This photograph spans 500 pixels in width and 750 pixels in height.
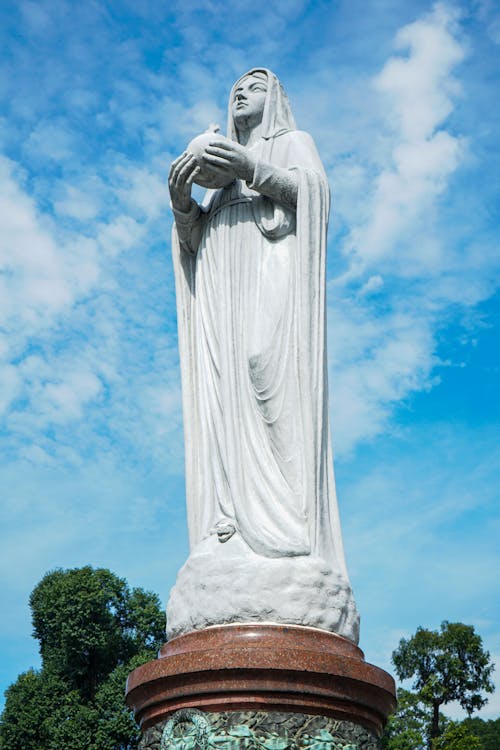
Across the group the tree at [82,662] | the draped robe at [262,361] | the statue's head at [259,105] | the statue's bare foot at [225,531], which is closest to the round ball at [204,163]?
the draped robe at [262,361]

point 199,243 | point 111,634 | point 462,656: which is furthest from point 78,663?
point 199,243

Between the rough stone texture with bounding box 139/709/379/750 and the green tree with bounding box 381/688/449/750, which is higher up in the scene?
the green tree with bounding box 381/688/449/750

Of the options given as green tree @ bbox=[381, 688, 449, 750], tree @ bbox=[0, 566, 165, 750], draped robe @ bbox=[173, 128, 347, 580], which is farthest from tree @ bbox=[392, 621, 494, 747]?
draped robe @ bbox=[173, 128, 347, 580]

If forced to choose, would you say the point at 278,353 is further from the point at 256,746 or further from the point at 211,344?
the point at 256,746

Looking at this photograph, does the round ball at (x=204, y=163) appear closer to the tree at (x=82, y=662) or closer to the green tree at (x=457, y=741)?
the tree at (x=82, y=662)

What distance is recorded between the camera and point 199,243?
326 inches

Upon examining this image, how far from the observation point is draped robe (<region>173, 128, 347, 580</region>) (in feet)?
22.5

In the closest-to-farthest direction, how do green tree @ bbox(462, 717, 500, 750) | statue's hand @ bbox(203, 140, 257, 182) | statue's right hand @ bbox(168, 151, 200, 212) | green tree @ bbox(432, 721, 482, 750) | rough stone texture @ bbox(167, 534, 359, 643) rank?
rough stone texture @ bbox(167, 534, 359, 643)
statue's hand @ bbox(203, 140, 257, 182)
statue's right hand @ bbox(168, 151, 200, 212)
green tree @ bbox(432, 721, 482, 750)
green tree @ bbox(462, 717, 500, 750)

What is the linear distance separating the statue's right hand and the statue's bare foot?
9.43 ft

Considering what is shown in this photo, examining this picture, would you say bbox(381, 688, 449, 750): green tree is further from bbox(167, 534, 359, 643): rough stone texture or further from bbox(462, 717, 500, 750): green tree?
bbox(167, 534, 359, 643): rough stone texture

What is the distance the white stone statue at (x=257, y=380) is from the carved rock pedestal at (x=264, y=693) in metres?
0.30

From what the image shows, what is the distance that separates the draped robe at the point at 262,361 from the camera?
686 centimetres

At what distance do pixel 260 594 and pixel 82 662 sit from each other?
20.0 metres

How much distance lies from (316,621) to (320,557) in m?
0.50
